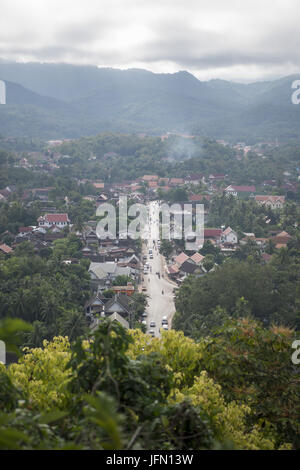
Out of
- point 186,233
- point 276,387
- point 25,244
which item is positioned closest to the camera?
point 276,387

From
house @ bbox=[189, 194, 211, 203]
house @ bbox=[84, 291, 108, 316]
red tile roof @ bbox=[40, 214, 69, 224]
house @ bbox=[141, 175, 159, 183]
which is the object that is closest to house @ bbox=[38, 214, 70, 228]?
red tile roof @ bbox=[40, 214, 69, 224]

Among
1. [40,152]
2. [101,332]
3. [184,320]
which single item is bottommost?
[184,320]

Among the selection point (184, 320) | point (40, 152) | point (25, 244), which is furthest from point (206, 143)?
point (184, 320)

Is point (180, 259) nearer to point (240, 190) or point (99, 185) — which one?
point (240, 190)

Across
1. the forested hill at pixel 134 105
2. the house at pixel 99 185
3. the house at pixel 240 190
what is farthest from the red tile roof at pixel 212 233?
the forested hill at pixel 134 105

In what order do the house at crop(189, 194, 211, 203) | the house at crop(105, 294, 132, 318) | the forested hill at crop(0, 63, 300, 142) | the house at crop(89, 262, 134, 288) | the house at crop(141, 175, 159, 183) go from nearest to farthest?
the house at crop(105, 294, 132, 318) → the house at crop(89, 262, 134, 288) → the house at crop(189, 194, 211, 203) → the house at crop(141, 175, 159, 183) → the forested hill at crop(0, 63, 300, 142)

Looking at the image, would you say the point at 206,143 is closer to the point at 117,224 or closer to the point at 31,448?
the point at 117,224

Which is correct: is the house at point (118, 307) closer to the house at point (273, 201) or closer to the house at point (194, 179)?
the house at point (273, 201)

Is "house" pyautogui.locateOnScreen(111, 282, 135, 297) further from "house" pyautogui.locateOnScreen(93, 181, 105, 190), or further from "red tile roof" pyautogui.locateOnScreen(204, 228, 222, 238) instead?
"house" pyautogui.locateOnScreen(93, 181, 105, 190)
